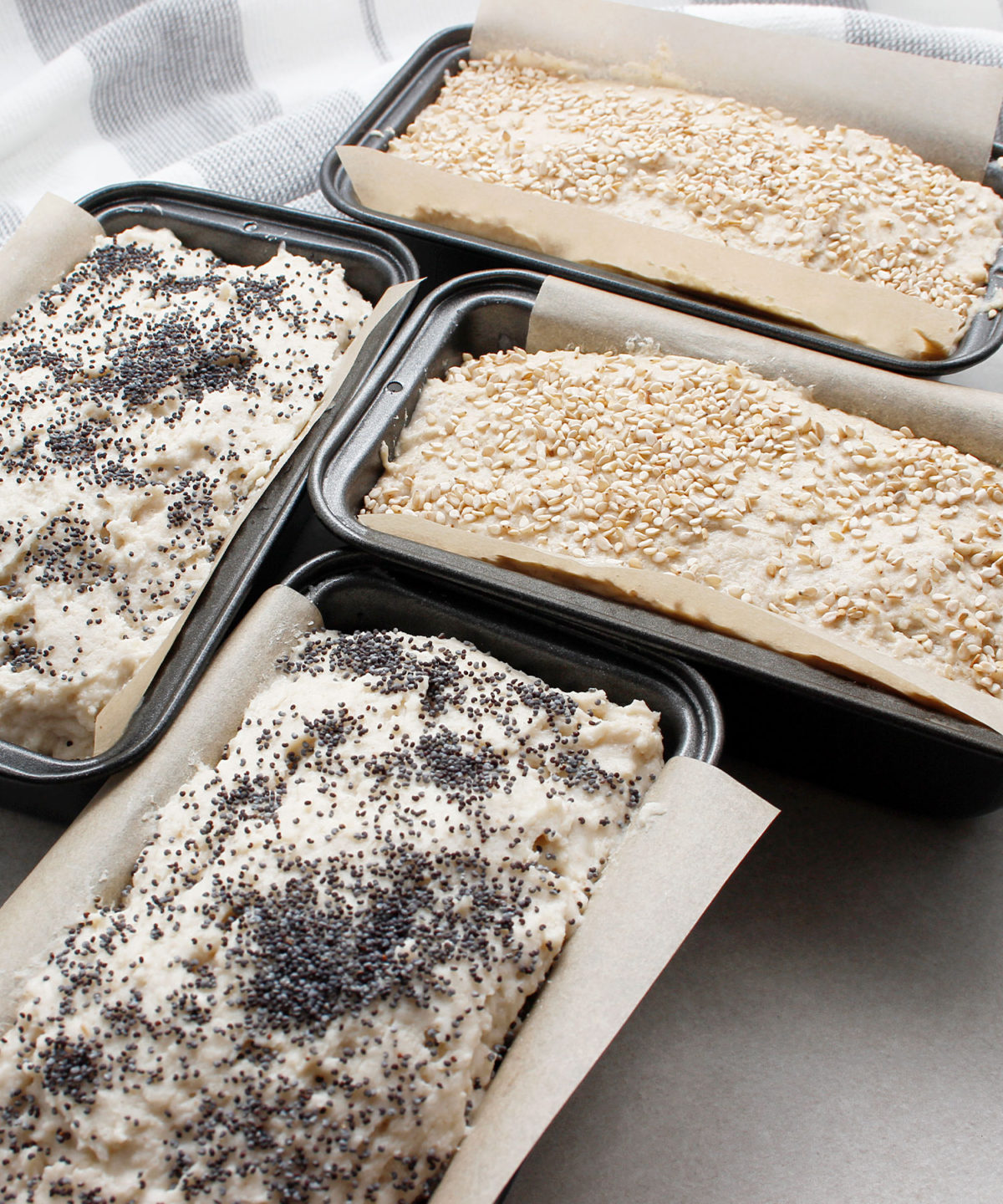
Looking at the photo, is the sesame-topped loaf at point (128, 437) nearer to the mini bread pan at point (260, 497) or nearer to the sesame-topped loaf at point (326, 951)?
the mini bread pan at point (260, 497)

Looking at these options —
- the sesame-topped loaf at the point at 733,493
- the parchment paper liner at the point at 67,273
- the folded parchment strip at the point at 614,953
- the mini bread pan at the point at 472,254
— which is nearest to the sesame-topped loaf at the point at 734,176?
the mini bread pan at the point at 472,254

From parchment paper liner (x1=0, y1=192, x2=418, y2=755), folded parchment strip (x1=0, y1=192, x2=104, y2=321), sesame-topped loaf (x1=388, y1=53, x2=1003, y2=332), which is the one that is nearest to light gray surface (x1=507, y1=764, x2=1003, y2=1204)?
parchment paper liner (x1=0, y1=192, x2=418, y2=755)

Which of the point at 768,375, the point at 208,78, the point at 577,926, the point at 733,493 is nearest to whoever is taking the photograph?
the point at 577,926

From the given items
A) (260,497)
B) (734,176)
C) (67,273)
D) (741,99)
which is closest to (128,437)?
(260,497)

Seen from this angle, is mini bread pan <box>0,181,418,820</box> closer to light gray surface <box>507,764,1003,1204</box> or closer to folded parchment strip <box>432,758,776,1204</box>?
folded parchment strip <box>432,758,776,1204</box>

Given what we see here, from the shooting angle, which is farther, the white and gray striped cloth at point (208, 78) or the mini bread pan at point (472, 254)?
the white and gray striped cloth at point (208, 78)

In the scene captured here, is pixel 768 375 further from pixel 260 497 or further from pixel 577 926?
pixel 577 926

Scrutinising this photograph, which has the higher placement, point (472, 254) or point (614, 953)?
point (472, 254)
